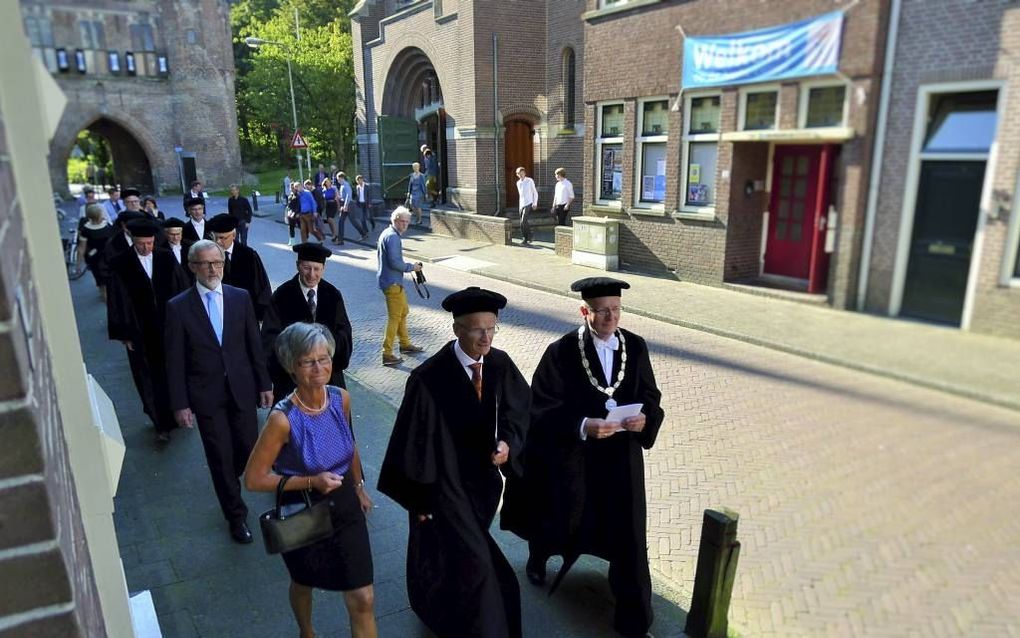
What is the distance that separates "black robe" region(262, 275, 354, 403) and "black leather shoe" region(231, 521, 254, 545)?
114 cm

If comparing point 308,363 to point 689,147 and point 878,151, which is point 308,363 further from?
point 689,147

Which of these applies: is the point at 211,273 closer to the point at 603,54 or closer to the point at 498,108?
the point at 603,54

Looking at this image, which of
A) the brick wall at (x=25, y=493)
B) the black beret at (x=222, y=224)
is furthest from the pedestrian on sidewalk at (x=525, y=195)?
the brick wall at (x=25, y=493)

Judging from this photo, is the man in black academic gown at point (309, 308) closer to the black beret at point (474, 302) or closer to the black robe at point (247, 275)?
the black robe at point (247, 275)

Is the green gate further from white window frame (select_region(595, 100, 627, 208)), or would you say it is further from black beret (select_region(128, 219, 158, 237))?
black beret (select_region(128, 219, 158, 237))

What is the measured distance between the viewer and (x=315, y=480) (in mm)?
3412

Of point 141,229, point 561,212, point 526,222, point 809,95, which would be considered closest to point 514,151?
point 526,222

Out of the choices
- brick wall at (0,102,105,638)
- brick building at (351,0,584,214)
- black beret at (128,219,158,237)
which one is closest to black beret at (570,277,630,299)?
brick wall at (0,102,105,638)

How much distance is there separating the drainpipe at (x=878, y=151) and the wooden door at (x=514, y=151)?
1362cm

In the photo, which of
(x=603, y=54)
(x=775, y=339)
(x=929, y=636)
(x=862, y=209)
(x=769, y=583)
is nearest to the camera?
(x=929, y=636)

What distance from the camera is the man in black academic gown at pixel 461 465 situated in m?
3.67

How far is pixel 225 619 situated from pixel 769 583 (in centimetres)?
353

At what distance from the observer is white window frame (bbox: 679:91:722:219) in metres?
13.7

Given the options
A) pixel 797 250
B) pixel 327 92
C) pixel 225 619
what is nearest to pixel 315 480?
pixel 225 619
